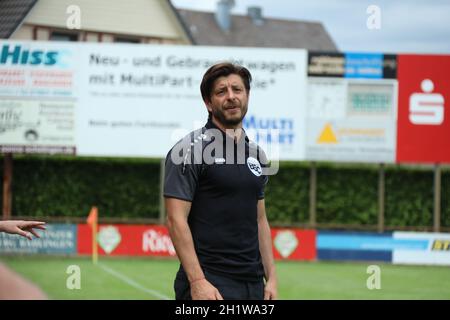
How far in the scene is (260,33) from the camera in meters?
52.3

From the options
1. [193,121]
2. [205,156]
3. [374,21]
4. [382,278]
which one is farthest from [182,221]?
[193,121]

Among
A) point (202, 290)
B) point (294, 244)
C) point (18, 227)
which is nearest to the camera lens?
point (18, 227)

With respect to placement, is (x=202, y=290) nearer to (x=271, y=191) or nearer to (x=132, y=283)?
(x=132, y=283)

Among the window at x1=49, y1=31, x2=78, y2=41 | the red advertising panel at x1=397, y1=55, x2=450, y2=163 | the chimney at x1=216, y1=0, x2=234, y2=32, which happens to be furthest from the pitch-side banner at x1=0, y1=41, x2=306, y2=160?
the chimney at x1=216, y1=0, x2=234, y2=32

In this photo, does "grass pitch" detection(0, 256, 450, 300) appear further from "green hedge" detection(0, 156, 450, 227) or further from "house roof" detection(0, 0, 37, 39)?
"house roof" detection(0, 0, 37, 39)

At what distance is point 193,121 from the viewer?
22859 mm

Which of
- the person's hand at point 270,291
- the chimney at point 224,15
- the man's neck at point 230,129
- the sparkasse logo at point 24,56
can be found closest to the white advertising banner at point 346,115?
the sparkasse logo at point 24,56

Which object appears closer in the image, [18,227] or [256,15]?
[18,227]

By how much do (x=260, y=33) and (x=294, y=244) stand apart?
1272 inches

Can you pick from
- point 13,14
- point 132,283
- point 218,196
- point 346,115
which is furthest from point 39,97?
point 218,196

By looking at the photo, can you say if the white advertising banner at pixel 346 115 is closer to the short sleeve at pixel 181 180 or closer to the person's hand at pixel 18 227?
the short sleeve at pixel 181 180

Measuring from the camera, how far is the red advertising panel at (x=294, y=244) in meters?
21.3

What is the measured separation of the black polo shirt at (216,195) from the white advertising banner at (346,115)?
1825cm

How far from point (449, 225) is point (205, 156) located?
21.2 meters
